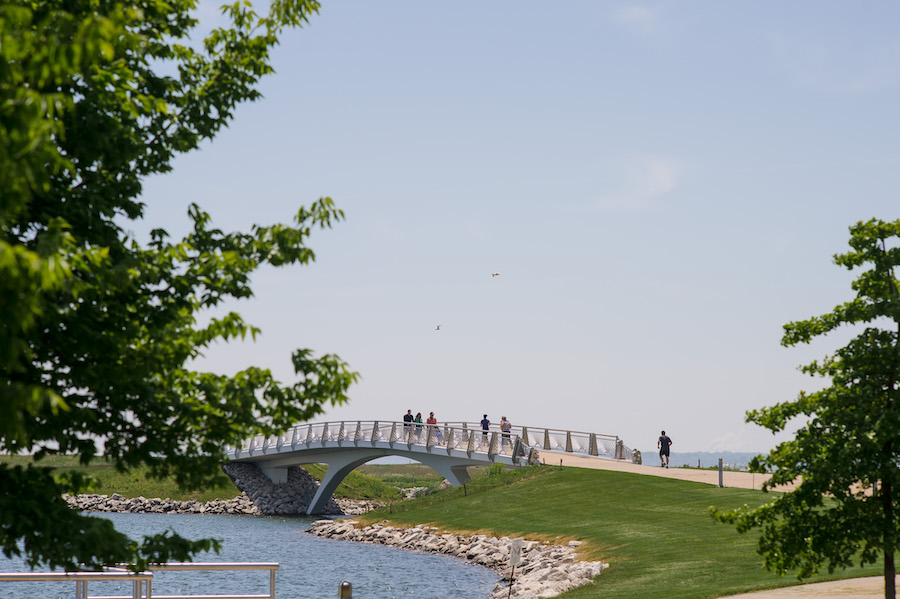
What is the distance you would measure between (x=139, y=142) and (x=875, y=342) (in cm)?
899

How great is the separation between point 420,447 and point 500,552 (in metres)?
20.4

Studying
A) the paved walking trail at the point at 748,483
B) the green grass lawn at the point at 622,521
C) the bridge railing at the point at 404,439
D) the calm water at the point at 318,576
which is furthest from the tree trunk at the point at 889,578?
the bridge railing at the point at 404,439

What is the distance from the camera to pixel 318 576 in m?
29.8

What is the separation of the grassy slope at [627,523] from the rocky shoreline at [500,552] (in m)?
0.72

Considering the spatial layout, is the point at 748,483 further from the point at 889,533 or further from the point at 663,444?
the point at 889,533

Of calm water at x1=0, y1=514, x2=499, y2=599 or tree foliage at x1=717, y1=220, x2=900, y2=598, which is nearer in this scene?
tree foliage at x1=717, y1=220, x2=900, y2=598

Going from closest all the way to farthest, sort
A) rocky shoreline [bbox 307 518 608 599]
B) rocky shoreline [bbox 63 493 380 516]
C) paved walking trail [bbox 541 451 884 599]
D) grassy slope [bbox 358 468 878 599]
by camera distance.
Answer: paved walking trail [bbox 541 451 884 599], grassy slope [bbox 358 468 878 599], rocky shoreline [bbox 307 518 608 599], rocky shoreline [bbox 63 493 380 516]

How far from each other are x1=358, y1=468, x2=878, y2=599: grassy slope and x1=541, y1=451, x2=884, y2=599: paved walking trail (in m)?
0.78

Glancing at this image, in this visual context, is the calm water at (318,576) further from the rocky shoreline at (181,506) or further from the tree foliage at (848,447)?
the rocky shoreline at (181,506)

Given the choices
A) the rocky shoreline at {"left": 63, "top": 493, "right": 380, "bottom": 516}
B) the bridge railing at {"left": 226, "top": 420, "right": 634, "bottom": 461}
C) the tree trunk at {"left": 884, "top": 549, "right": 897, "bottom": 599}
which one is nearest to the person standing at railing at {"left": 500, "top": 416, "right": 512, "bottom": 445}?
the bridge railing at {"left": 226, "top": 420, "right": 634, "bottom": 461}

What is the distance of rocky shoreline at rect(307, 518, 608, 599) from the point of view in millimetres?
24070

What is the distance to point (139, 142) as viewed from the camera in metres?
8.88

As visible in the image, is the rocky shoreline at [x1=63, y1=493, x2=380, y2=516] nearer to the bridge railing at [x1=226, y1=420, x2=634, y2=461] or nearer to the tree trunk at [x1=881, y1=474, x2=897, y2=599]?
the bridge railing at [x1=226, y1=420, x2=634, y2=461]

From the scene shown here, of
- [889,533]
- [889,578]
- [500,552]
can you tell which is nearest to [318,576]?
[500,552]
